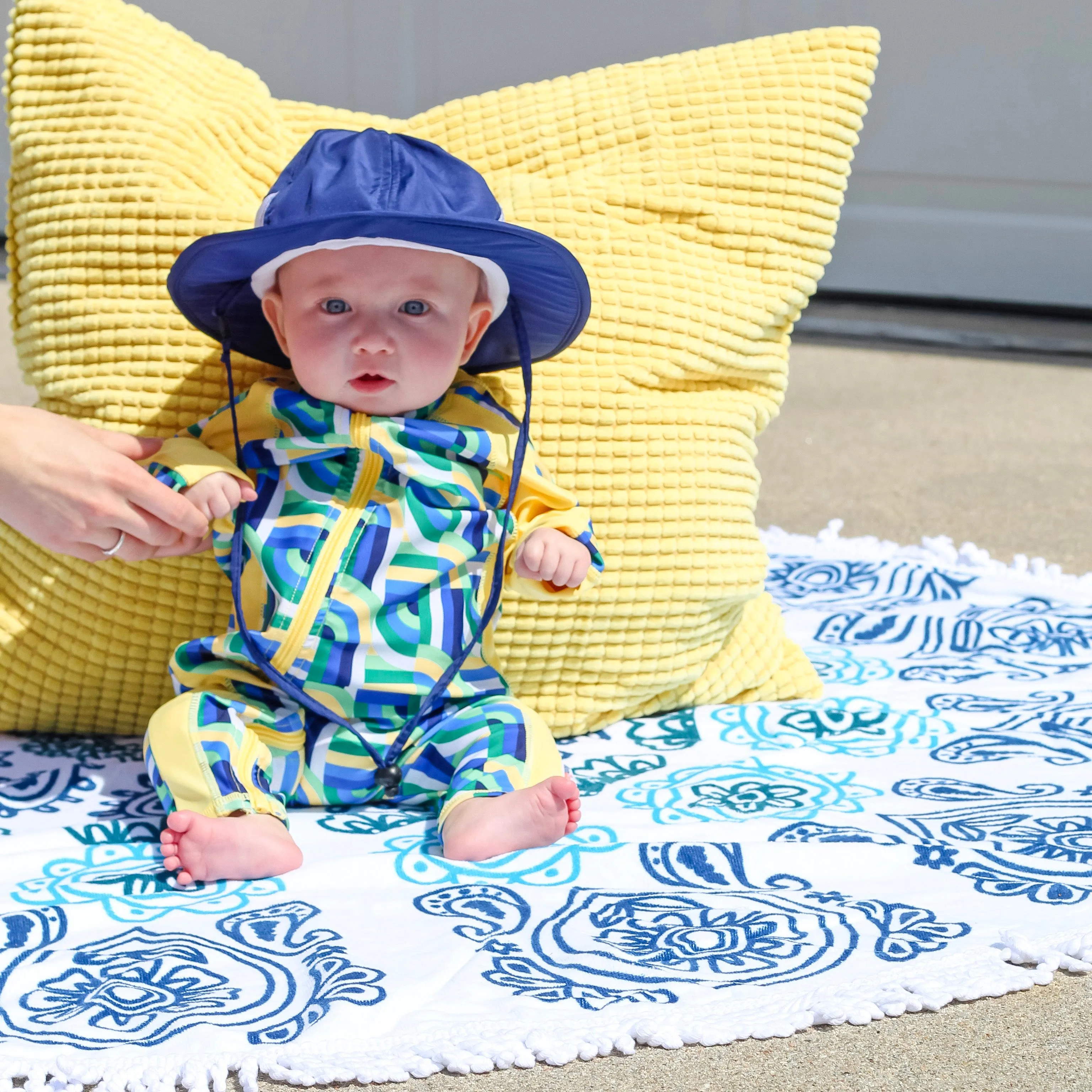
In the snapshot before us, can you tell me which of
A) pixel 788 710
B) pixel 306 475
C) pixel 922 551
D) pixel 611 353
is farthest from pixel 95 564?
pixel 922 551

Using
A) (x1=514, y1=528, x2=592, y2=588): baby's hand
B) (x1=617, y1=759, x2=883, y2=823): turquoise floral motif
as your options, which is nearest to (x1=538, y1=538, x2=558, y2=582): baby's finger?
(x1=514, y1=528, x2=592, y2=588): baby's hand

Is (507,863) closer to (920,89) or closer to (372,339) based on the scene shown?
(372,339)

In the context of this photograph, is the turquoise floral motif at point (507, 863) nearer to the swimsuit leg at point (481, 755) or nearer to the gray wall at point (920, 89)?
the swimsuit leg at point (481, 755)

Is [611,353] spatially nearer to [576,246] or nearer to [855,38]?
[576,246]

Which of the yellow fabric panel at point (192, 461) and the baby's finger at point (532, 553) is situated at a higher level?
the yellow fabric panel at point (192, 461)

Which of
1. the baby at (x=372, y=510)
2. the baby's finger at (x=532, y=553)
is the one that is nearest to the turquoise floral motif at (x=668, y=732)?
the baby at (x=372, y=510)

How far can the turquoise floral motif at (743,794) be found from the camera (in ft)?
4.79

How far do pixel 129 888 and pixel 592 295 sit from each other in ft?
2.69

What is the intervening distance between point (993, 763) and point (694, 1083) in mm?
695

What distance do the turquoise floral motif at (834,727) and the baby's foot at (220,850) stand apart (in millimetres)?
585

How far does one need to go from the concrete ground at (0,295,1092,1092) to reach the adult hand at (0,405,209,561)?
57 centimetres

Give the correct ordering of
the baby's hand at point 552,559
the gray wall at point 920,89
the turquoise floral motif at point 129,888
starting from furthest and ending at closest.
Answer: the gray wall at point 920,89
the baby's hand at point 552,559
the turquoise floral motif at point 129,888

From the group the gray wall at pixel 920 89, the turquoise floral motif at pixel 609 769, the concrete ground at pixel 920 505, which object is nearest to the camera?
the concrete ground at pixel 920 505

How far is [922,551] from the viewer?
2361 mm
